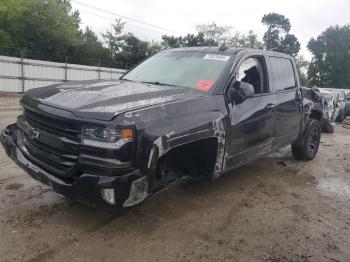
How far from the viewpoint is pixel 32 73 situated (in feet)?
60.0

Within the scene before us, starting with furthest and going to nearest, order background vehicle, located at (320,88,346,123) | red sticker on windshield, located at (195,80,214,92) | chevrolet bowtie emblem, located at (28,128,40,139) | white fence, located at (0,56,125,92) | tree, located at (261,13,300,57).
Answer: tree, located at (261,13,300,57), white fence, located at (0,56,125,92), background vehicle, located at (320,88,346,123), red sticker on windshield, located at (195,80,214,92), chevrolet bowtie emblem, located at (28,128,40,139)

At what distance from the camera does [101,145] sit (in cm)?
284

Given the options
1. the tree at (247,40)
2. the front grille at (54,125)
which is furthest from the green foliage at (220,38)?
the front grille at (54,125)

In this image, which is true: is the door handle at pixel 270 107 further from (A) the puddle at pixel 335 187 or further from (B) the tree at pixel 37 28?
(B) the tree at pixel 37 28

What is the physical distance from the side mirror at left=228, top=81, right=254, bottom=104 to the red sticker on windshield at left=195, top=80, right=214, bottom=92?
247 mm

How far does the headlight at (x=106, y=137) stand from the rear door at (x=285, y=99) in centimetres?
273

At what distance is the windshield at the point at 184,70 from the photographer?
4078 millimetres

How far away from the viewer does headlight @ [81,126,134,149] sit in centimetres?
283

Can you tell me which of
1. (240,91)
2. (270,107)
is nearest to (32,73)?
(270,107)

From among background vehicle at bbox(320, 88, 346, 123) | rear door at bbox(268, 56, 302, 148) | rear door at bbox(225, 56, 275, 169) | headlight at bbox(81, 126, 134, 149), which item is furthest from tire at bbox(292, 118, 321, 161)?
background vehicle at bbox(320, 88, 346, 123)

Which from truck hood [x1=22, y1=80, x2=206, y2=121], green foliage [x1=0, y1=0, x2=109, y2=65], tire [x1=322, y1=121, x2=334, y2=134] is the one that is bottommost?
tire [x1=322, y1=121, x2=334, y2=134]

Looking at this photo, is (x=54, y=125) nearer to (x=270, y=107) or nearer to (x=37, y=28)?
(x=270, y=107)

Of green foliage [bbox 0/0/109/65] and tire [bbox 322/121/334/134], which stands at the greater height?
green foliage [bbox 0/0/109/65]

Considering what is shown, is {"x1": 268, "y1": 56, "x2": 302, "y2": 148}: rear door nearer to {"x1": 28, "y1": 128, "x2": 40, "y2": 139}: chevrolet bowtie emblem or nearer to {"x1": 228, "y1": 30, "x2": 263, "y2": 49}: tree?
{"x1": 28, "y1": 128, "x2": 40, "y2": 139}: chevrolet bowtie emblem
